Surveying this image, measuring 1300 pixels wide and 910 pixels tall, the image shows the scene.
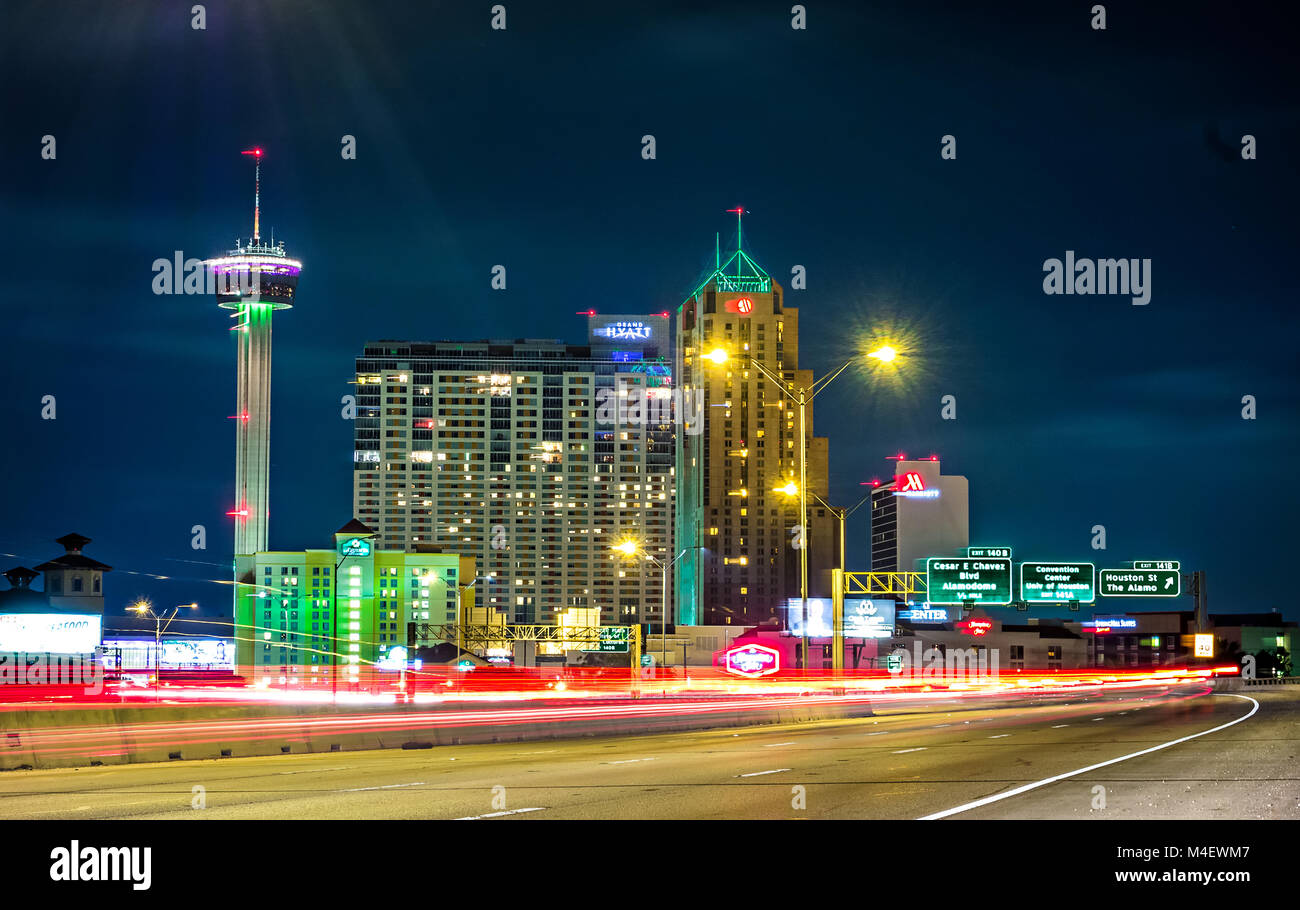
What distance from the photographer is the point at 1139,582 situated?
66.6 metres

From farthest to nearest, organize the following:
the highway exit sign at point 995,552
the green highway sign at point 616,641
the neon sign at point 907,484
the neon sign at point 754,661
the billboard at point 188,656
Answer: the billboard at point 188,656
the green highway sign at point 616,641
the highway exit sign at point 995,552
the neon sign at point 754,661
the neon sign at point 907,484

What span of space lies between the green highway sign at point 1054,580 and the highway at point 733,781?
96.8 feet

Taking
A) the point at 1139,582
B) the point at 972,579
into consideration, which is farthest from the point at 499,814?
the point at 1139,582

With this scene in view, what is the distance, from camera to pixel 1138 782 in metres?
20.7

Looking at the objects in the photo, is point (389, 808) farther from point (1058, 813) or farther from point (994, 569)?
point (994, 569)

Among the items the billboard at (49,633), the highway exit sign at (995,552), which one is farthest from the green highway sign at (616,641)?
the highway exit sign at (995,552)

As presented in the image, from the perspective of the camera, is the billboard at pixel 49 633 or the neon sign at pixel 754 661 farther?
the billboard at pixel 49 633

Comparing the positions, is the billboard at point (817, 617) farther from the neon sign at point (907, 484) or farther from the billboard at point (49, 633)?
the billboard at point (49, 633)

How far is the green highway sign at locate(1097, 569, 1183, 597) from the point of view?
66125mm

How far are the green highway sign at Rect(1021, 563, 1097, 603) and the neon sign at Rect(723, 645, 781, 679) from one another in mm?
16150

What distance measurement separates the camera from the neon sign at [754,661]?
53.5 meters

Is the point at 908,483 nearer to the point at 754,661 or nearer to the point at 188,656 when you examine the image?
the point at 754,661
